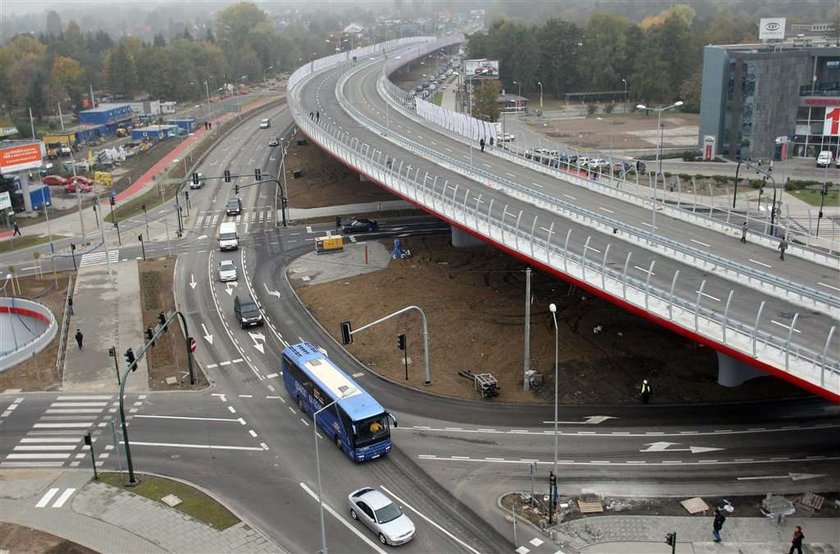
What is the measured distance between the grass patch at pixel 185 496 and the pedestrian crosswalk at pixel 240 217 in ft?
151

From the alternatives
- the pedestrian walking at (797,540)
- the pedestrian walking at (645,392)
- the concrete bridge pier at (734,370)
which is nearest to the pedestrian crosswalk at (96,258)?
the pedestrian walking at (645,392)

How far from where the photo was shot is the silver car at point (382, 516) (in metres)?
28.7

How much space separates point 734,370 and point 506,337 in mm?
15119

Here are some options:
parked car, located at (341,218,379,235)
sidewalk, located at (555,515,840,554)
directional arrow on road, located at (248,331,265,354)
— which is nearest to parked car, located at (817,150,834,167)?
parked car, located at (341,218,379,235)

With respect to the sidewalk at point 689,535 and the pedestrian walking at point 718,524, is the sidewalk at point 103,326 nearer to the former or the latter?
the sidewalk at point 689,535

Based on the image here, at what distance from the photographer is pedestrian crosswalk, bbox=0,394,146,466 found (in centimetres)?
3641

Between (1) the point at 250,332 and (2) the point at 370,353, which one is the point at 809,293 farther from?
(1) the point at 250,332

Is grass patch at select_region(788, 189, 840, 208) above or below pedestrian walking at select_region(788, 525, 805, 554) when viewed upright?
above

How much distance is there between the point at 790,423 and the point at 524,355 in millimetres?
13454

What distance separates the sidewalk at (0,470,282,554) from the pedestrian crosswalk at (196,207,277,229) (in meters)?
45.3

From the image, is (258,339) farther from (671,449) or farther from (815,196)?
(815,196)

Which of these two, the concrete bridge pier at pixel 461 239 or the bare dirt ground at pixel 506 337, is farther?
the concrete bridge pier at pixel 461 239

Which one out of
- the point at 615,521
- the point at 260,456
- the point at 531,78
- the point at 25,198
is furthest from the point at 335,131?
the point at 531,78

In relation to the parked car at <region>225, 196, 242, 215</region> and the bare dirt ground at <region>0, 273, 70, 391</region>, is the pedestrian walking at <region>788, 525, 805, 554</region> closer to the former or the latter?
the bare dirt ground at <region>0, 273, 70, 391</region>
